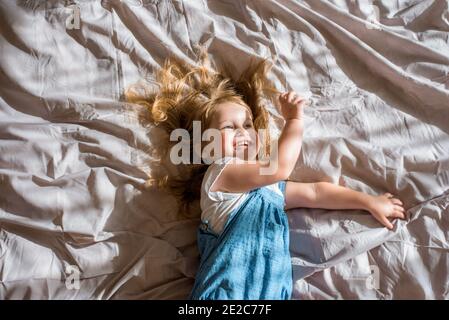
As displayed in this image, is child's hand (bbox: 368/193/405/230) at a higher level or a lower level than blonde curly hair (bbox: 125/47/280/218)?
lower

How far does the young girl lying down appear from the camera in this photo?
112 cm

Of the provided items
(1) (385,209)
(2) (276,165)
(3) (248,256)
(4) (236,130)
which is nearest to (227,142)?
(4) (236,130)

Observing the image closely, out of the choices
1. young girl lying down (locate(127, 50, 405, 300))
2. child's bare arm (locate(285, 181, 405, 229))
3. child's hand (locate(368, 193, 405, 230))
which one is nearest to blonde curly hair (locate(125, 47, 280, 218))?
young girl lying down (locate(127, 50, 405, 300))

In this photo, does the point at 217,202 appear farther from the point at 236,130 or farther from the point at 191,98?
the point at 191,98

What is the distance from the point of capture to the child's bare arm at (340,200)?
1182 mm

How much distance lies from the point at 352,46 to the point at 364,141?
0.90 ft

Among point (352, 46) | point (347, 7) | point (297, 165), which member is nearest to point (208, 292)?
point (297, 165)

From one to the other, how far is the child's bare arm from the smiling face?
0.48ft

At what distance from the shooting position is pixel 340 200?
120 centimetres

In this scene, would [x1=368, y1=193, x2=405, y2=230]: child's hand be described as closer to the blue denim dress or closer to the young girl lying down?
the young girl lying down

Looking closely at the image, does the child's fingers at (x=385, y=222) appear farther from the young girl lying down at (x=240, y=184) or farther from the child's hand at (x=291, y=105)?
the child's hand at (x=291, y=105)

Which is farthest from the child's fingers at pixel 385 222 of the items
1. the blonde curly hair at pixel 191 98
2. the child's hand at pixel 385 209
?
the blonde curly hair at pixel 191 98

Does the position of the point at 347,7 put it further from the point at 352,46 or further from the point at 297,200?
the point at 297,200
